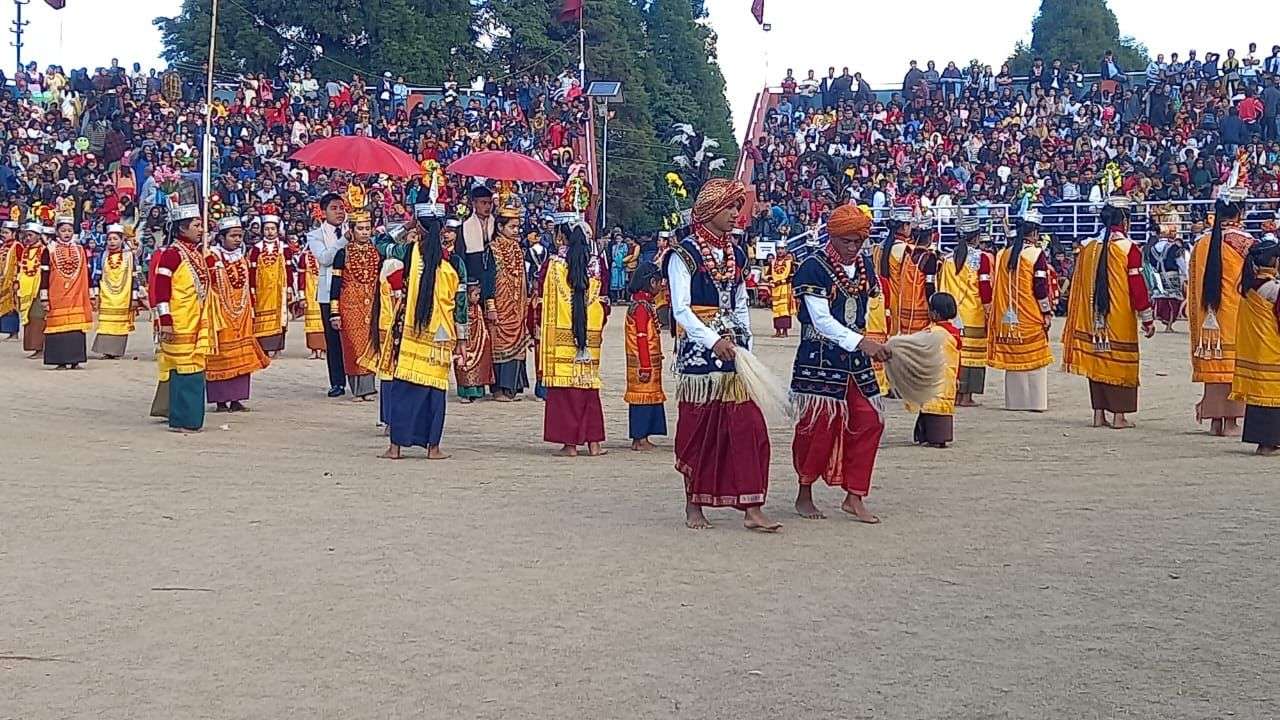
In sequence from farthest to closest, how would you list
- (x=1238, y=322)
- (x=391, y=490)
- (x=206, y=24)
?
1. (x=206, y=24)
2. (x=1238, y=322)
3. (x=391, y=490)

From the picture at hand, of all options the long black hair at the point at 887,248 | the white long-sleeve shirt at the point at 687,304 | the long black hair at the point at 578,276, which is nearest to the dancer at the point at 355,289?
the long black hair at the point at 578,276

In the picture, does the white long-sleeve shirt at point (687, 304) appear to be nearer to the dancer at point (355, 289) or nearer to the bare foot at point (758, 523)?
the bare foot at point (758, 523)

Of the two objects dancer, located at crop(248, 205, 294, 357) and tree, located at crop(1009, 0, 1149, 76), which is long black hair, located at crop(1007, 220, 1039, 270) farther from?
tree, located at crop(1009, 0, 1149, 76)

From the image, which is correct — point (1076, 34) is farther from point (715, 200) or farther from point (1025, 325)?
point (715, 200)

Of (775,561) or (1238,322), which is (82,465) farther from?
(1238,322)

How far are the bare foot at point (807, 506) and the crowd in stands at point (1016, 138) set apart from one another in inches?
878

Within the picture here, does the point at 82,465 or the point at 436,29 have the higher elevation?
the point at 436,29

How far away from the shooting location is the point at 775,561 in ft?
22.0

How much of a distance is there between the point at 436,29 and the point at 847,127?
16171 millimetres

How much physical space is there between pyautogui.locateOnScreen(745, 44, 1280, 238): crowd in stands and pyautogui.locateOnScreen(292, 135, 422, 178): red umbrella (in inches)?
602

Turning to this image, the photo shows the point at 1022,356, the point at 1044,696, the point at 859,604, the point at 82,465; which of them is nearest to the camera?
the point at 1044,696

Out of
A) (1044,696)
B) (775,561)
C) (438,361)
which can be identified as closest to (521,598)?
(775,561)

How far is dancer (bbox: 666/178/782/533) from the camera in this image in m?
7.14

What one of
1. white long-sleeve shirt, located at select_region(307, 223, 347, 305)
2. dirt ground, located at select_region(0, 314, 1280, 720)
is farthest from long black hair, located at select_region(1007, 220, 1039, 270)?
white long-sleeve shirt, located at select_region(307, 223, 347, 305)
